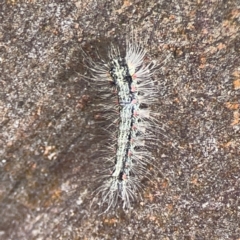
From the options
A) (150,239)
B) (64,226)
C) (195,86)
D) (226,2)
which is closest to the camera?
(226,2)

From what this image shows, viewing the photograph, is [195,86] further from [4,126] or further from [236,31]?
[4,126]

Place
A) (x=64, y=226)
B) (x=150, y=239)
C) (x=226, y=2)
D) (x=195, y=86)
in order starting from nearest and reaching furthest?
(x=226, y=2)
(x=195, y=86)
(x=150, y=239)
(x=64, y=226)

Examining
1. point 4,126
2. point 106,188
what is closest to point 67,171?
point 106,188

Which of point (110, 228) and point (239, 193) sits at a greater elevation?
point (239, 193)

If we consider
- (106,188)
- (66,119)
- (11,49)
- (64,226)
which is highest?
(11,49)

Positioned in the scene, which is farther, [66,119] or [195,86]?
[66,119]
